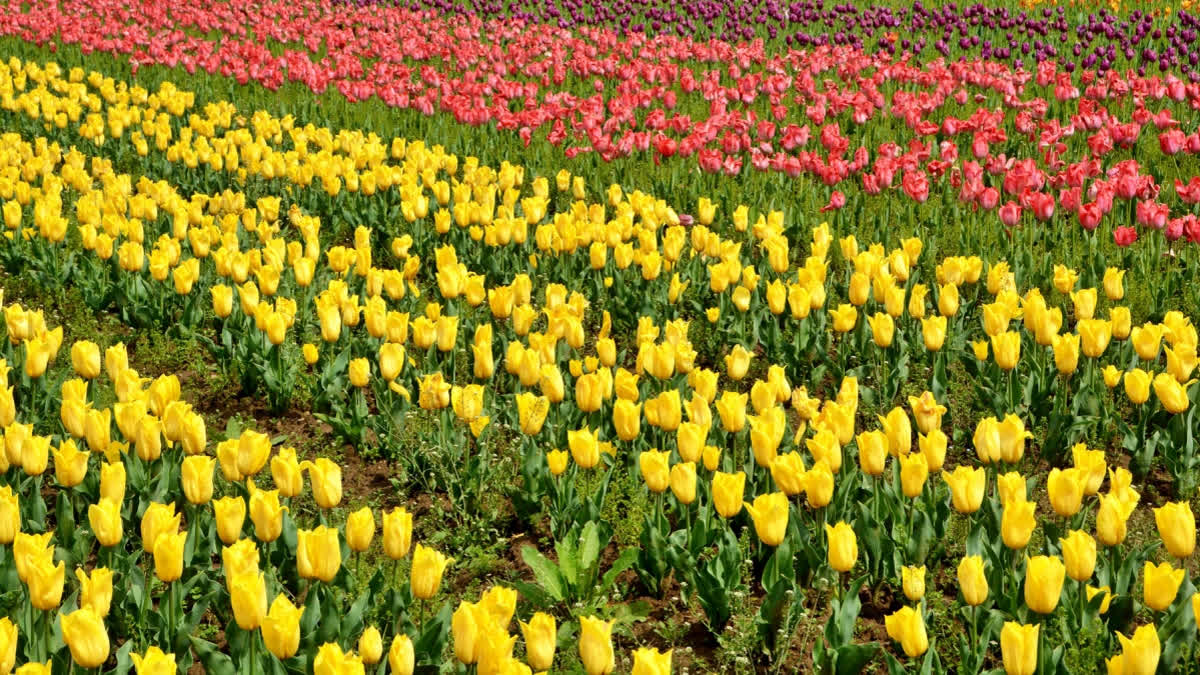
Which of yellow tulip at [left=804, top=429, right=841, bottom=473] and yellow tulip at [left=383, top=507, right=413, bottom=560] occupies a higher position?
yellow tulip at [left=804, top=429, right=841, bottom=473]

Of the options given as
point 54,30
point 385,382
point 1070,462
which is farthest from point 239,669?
point 54,30

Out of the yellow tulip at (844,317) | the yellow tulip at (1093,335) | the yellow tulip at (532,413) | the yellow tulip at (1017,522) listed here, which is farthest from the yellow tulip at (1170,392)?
the yellow tulip at (532,413)

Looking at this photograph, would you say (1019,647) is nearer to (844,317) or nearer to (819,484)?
(819,484)

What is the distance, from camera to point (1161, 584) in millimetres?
2689

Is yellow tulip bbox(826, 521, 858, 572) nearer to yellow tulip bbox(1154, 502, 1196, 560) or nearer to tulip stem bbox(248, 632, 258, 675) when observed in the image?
yellow tulip bbox(1154, 502, 1196, 560)

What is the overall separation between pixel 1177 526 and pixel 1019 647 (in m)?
0.67

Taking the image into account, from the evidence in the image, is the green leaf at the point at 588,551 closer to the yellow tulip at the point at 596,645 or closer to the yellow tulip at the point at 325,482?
the yellow tulip at the point at 325,482

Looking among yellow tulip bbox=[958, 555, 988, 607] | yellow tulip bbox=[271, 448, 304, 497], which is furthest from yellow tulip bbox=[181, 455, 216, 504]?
yellow tulip bbox=[958, 555, 988, 607]

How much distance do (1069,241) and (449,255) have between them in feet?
11.7

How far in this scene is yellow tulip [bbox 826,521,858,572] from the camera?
2916mm

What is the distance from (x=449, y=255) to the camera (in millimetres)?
5316

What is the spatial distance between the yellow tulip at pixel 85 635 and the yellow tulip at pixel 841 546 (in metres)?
1.67

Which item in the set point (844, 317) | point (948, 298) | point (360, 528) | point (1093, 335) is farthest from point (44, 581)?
point (948, 298)

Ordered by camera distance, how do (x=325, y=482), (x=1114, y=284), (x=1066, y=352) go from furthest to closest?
(x=1114, y=284), (x=1066, y=352), (x=325, y=482)
